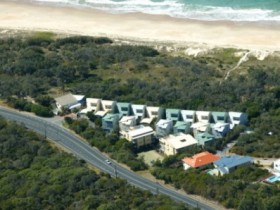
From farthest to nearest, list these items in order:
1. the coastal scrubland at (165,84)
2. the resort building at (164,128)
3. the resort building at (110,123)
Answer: the resort building at (110,123) → the resort building at (164,128) → the coastal scrubland at (165,84)

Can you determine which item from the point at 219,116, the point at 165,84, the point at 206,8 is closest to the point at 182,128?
the point at 219,116

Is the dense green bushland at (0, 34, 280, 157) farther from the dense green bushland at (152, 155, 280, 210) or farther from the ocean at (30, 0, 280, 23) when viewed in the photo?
the ocean at (30, 0, 280, 23)

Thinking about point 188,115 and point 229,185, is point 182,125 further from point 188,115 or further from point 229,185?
point 229,185

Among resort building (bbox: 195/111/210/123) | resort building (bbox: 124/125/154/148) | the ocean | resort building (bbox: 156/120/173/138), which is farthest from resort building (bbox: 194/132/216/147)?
the ocean

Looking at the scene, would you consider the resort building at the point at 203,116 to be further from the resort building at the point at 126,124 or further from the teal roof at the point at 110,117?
the teal roof at the point at 110,117

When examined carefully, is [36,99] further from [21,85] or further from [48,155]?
[48,155]

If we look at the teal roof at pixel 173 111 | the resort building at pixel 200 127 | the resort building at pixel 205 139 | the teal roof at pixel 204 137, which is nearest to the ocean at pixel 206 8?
the teal roof at pixel 173 111
